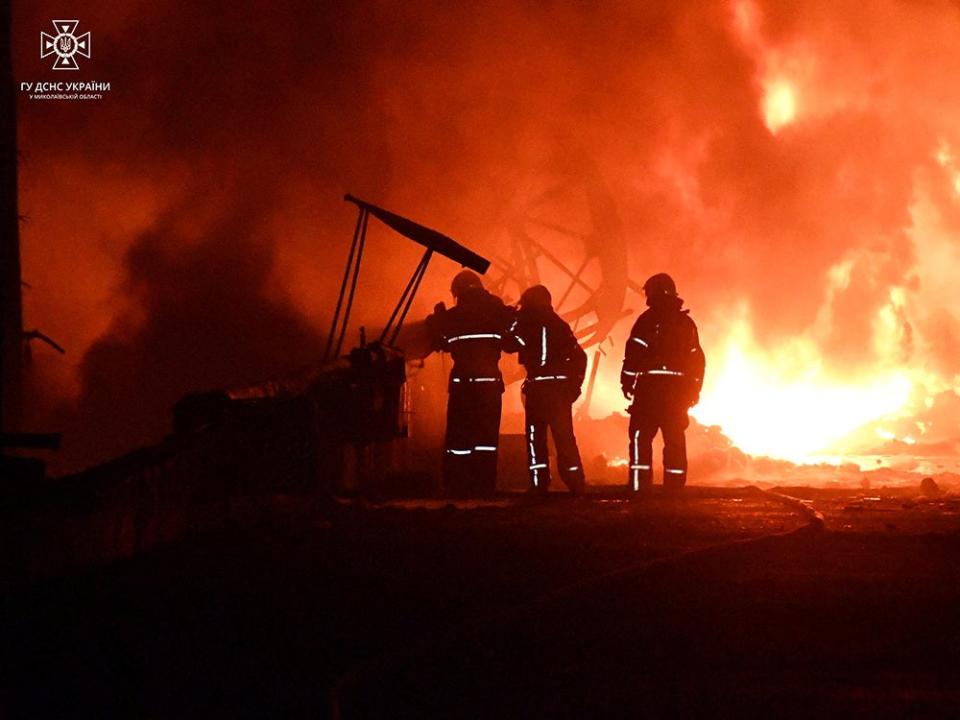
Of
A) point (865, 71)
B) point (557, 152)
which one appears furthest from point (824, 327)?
point (557, 152)

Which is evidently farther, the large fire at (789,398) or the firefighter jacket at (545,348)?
the large fire at (789,398)

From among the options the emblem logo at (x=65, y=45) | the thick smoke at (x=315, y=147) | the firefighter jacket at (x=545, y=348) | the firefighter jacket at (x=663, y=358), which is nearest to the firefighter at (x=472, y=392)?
the firefighter jacket at (x=545, y=348)

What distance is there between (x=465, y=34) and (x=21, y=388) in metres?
8.38

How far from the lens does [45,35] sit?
46.7 ft

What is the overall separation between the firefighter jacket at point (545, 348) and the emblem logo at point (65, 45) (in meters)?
9.40

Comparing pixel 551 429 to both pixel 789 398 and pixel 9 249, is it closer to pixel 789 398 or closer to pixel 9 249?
pixel 9 249

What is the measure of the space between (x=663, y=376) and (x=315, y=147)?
7.58 meters

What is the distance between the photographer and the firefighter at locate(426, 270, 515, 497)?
777 centimetres

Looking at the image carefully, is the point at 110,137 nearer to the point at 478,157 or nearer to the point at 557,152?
the point at 478,157

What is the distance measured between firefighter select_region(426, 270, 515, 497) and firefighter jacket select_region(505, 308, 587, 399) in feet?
0.56

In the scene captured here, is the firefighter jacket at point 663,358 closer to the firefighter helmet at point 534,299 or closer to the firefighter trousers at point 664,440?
the firefighter trousers at point 664,440

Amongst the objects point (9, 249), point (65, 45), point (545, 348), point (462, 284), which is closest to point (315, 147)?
point (65, 45)

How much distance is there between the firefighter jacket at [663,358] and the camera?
794 cm

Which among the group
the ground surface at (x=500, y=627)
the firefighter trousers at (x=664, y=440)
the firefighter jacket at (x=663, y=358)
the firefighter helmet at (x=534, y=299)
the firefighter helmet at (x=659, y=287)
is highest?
the firefighter helmet at (x=659, y=287)
